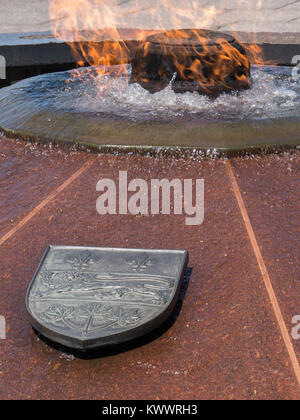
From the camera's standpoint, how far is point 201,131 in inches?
95.6

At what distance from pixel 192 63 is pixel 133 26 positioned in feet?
11.7

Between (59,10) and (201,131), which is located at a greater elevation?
(201,131)

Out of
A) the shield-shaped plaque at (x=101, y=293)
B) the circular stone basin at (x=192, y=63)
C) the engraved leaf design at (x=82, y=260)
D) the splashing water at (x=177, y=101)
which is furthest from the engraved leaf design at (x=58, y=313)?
the circular stone basin at (x=192, y=63)

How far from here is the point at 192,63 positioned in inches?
114

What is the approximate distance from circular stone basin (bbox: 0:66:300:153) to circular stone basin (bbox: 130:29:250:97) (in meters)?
0.05

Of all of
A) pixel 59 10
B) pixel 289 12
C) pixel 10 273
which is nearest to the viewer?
pixel 10 273

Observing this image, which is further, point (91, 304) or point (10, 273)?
point (10, 273)

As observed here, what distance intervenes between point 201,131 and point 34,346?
129 cm

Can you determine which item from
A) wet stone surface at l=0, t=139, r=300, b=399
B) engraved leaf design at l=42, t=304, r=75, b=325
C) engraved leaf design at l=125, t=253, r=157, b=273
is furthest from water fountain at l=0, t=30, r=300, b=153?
engraved leaf design at l=42, t=304, r=75, b=325

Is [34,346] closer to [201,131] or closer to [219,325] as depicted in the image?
[219,325]

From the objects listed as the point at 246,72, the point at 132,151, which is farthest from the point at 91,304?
the point at 246,72

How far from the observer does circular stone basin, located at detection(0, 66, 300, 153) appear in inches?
95.0

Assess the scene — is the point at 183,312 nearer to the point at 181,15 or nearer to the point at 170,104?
the point at 170,104

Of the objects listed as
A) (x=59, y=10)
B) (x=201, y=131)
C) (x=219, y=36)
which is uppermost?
(x=219, y=36)
